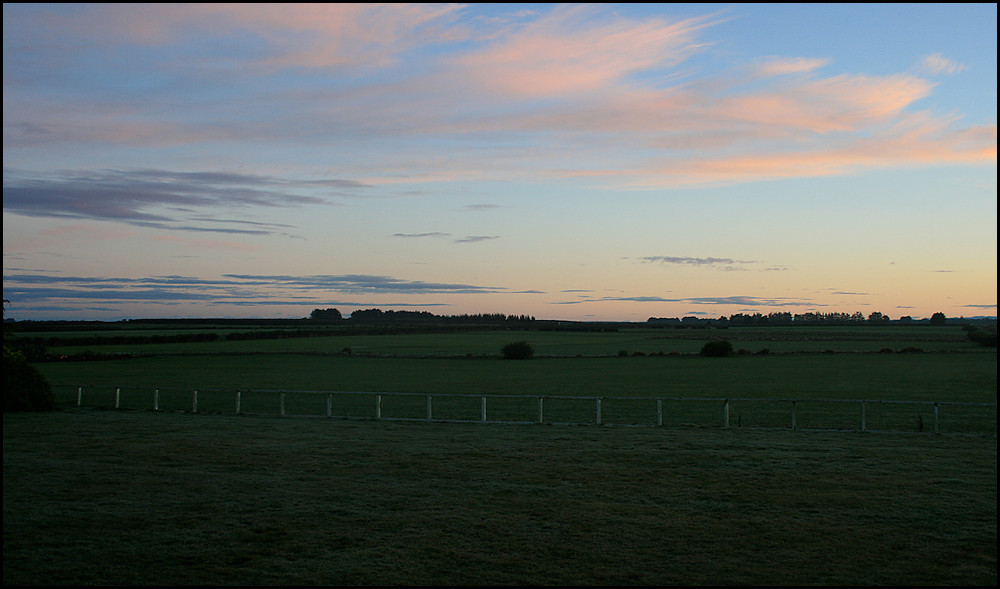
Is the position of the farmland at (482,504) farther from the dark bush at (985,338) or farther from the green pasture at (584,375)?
the dark bush at (985,338)

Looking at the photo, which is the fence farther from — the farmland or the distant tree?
the farmland

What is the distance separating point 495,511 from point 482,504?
0.47 meters

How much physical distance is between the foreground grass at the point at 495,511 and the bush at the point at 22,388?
327 inches

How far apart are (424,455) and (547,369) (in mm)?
51716

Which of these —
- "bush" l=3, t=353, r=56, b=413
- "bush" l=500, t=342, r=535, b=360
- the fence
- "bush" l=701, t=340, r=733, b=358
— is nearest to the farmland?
"bush" l=3, t=353, r=56, b=413

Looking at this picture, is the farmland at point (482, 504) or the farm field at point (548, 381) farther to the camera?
the farm field at point (548, 381)

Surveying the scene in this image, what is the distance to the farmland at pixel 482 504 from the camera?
8.23m

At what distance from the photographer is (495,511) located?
35.5 ft

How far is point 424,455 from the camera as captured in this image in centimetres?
1586

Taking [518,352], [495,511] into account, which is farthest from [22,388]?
[518,352]

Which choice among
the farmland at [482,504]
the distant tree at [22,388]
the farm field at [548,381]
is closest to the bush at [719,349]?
the farm field at [548,381]

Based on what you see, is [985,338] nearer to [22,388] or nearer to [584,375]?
[584,375]

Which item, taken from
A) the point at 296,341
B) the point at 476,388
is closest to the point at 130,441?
the point at 476,388

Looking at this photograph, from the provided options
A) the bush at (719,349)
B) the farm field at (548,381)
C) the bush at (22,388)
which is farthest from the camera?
the bush at (719,349)
